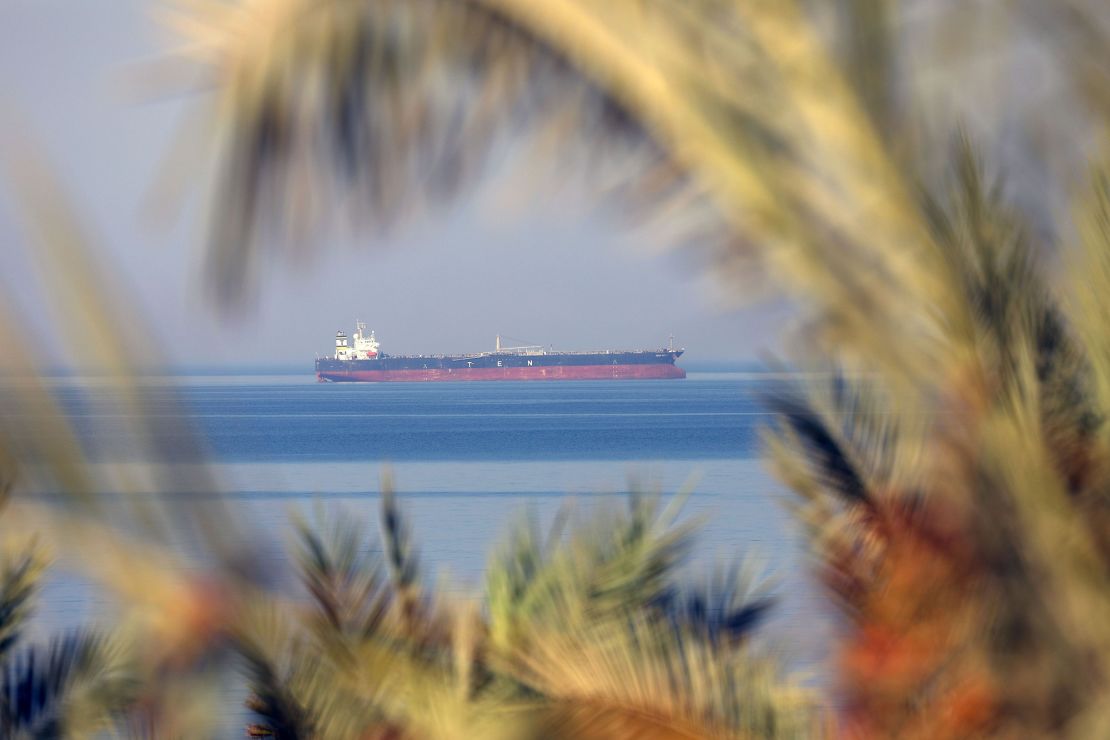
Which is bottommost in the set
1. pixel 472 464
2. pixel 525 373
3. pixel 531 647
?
pixel 531 647

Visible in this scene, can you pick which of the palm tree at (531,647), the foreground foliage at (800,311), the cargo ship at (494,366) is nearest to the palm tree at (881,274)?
the foreground foliage at (800,311)

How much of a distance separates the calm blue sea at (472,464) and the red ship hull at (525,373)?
2059mm

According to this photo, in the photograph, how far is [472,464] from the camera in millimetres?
39875

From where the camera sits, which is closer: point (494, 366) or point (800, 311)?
point (800, 311)

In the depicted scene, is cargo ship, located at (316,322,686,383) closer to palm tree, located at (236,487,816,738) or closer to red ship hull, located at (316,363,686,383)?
red ship hull, located at (316,363,686,383)

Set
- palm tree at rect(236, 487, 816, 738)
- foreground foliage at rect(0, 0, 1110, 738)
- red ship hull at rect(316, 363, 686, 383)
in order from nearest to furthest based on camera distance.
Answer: foreground foliage at rect(0, 0, 1110, 738) < palm tree at rect(236, 487, 816, 738) < red ship hull at rect(316, 363, 686, 383)

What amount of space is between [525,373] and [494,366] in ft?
28.6

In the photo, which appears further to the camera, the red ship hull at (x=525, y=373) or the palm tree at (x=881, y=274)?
the red ship hull at (x=525, y=373)

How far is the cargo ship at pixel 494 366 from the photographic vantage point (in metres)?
92.1

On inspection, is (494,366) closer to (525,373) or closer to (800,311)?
(525,373)

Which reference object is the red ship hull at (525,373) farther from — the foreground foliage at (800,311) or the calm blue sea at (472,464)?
the foreground foliage at (800,311)

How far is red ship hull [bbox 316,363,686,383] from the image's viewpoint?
91.4 metres

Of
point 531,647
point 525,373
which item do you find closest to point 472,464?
point 531,647

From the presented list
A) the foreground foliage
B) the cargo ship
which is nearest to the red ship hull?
the cargo ship
